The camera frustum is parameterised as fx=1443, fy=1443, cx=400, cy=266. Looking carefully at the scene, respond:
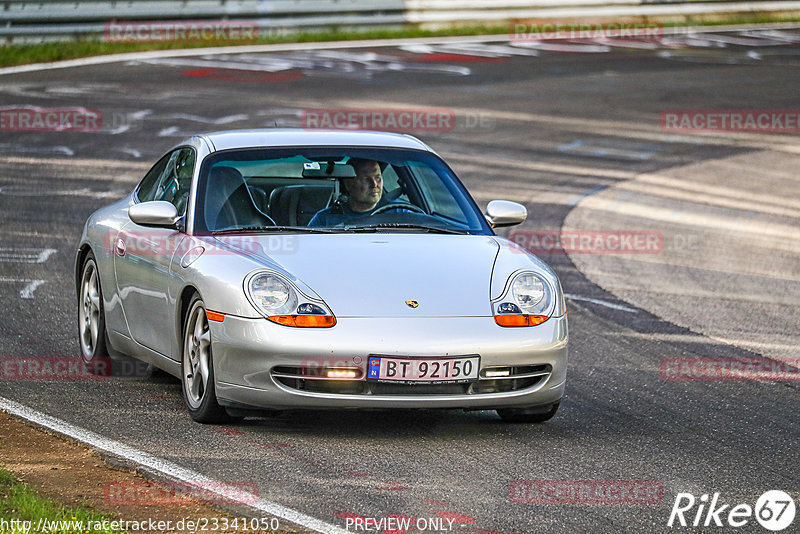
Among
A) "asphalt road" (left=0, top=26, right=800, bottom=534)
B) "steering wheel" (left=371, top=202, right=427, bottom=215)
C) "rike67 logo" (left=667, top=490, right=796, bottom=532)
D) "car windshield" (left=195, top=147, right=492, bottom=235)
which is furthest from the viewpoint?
"steering wheel" (left=371, top=202, right=427, bottom=215)

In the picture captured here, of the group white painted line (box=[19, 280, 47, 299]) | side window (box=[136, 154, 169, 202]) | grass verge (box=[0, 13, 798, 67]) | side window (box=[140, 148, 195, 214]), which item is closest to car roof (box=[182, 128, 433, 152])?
side window (box=[140, 148, 195, 214])

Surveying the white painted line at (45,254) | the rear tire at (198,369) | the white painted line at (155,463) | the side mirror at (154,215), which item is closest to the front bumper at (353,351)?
the rear tire at (198,369)

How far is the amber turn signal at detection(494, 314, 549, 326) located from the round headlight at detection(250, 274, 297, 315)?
98cm

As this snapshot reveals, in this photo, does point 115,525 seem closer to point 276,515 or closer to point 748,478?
point 276,515

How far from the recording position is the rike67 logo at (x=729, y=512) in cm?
554

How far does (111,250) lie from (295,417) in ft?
5.86

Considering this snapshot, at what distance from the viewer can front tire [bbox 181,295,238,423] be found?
22.8 feet

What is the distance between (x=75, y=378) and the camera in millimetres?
8180

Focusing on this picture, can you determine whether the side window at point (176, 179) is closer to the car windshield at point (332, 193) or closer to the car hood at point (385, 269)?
the car windshield at point (332, 193)

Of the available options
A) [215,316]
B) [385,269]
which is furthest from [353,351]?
[215,316]

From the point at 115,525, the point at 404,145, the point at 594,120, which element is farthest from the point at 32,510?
the point at 594,120

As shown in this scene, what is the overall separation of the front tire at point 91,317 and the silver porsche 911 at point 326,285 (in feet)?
0.08

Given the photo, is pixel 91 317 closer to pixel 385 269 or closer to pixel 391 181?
pixel 391 181

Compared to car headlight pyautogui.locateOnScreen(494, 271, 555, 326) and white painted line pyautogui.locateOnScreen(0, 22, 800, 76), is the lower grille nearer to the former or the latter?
car headlight pyautogui.locateOnScreen(494, 271, 555, 326)
